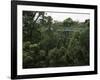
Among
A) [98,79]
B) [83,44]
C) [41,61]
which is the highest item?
[83,44]

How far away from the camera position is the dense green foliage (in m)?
1.84

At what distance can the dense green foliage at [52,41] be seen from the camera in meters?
1.84

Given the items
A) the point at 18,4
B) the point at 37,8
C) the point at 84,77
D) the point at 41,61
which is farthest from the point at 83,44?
the point at 18,4

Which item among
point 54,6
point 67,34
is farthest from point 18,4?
point 67,34

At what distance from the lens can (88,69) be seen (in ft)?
6.62

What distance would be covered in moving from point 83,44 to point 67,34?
0.20 meters

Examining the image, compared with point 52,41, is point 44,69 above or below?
below

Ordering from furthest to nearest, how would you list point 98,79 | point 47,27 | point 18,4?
1. point 98,79
2. point 47,27
3. point 18,4

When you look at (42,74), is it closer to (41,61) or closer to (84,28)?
(41,61)

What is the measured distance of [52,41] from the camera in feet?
6.27

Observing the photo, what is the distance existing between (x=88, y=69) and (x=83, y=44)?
254mm

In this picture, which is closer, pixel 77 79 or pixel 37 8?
pixel 37 8

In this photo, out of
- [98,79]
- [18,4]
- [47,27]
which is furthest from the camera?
[98,79]

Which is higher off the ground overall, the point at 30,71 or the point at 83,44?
the point at 83,44
